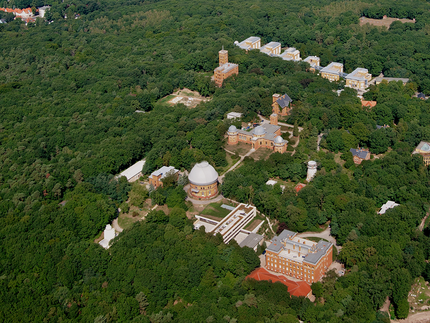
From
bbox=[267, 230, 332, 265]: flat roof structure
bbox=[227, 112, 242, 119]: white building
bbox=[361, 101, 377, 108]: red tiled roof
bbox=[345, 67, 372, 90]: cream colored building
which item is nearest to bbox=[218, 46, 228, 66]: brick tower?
bbox=[227, 112, 242, 119]: white building

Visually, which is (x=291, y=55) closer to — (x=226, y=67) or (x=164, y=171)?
(x=226, y=67)

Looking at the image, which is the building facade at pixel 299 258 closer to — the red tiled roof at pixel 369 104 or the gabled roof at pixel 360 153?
the gabled roof at pixel 360 153

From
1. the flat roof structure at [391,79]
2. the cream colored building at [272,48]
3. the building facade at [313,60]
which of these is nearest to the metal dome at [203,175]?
the flat roof structure at [391,79]

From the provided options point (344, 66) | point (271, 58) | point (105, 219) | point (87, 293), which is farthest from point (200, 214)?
point (344, 66)

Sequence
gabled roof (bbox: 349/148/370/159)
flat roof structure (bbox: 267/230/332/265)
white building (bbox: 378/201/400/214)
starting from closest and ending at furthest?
flat roof structure (bbox: 267/230/332/265)
white building (bbox: 378/201/400/214)
gabled roof (bbox: 349/148/370/159)

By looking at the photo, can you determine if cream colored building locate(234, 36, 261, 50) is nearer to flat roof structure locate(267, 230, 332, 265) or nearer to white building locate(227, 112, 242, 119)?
white building locate(227, 112, 242, 119)

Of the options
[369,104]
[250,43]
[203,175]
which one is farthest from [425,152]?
[250,43]
